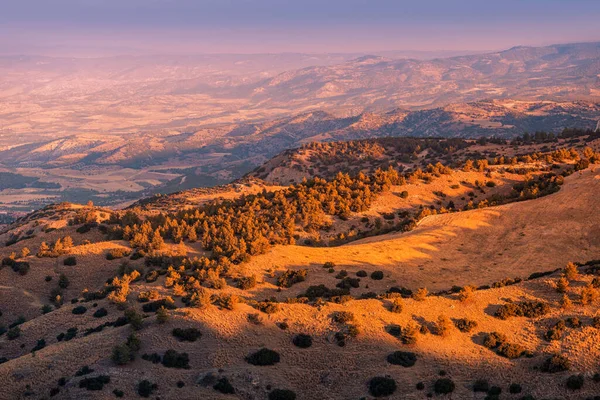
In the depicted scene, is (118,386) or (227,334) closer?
(118,386)

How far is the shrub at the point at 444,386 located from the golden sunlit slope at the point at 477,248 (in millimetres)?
21514

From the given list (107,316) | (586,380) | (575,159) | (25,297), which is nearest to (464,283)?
(586,380)

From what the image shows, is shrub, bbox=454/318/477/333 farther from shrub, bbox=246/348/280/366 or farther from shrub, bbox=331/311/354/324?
shrub, bbox=246/348/280/366

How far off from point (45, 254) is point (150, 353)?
40044mm

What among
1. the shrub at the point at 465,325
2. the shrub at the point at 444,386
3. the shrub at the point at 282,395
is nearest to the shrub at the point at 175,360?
the shrub at the point at 282,395

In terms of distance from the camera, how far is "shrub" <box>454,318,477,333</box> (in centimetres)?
4425

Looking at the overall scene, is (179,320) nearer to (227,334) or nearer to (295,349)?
(227,334)

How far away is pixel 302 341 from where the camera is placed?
4303 centimetres

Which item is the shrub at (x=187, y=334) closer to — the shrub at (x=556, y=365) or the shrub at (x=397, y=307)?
the shrub at (x=397, y=307)

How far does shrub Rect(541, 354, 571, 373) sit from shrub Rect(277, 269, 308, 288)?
92.9ft

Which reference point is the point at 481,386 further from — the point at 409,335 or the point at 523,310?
the point at 523,310

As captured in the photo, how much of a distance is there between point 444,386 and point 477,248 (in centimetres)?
3795

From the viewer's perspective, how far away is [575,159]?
118125 mm

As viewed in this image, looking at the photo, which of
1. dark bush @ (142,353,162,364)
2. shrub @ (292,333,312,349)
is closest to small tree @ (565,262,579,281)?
shrub @ (292,333,312,349)
